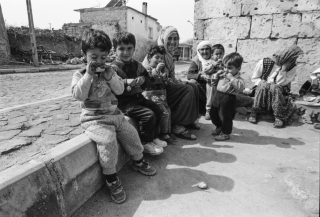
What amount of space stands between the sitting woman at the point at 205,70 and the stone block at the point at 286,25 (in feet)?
5.25

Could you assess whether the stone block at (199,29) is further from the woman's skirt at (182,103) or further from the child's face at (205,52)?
the woman's skirt at (182,103)

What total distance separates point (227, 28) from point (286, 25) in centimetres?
127

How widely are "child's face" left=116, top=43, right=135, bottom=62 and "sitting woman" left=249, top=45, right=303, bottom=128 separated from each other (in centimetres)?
261

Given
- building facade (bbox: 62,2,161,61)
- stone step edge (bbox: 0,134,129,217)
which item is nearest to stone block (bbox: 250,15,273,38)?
stone step edge (bbox: 0,134,129,217)

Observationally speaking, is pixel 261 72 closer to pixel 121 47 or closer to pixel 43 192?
pixel 121 47

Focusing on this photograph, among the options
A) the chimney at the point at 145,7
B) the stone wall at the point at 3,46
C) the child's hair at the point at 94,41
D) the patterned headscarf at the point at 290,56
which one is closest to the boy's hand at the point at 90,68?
the child's hair at the point at 94,41

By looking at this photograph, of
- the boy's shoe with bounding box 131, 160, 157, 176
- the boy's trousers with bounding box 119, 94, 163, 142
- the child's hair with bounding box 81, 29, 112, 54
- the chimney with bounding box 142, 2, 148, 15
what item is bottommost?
the boy's shoe with bounding box 131, 160, 157, 176

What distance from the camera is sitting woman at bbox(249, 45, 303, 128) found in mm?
3689

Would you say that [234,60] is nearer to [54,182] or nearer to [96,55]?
[96,55]

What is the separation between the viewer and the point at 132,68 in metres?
2.62

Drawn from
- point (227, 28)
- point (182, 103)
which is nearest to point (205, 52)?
point (227, 28)

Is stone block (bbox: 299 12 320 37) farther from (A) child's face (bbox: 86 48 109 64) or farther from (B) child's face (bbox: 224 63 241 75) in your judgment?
(A) child's face (bbox: 86 48 109 64)

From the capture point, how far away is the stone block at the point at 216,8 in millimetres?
4949

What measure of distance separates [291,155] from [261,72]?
2.02 meters
